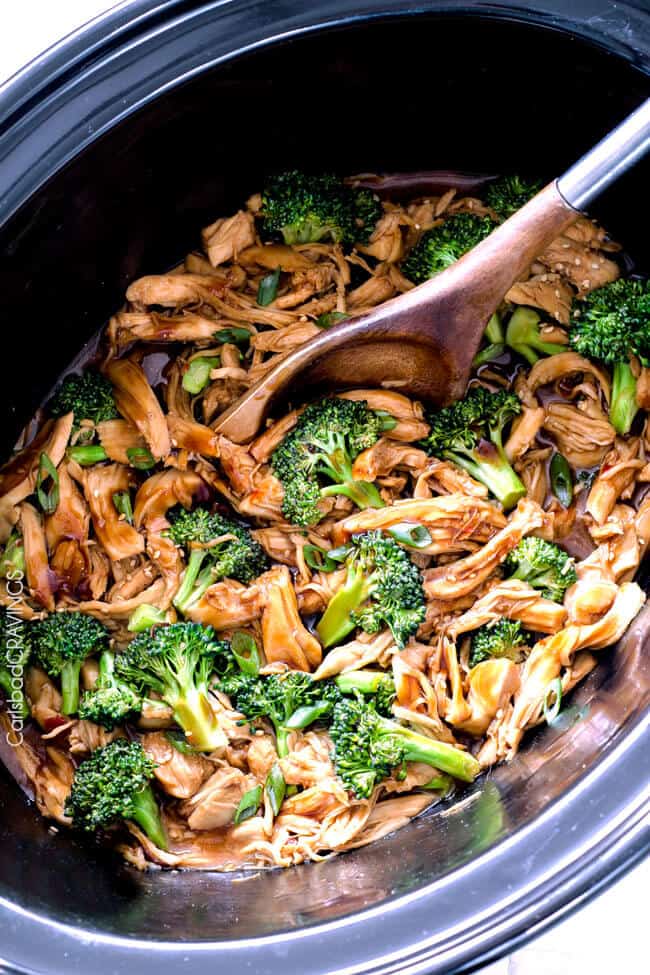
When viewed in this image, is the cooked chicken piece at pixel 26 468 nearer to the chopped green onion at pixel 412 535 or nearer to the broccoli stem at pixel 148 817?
the broccoli stem at pixel 148 817

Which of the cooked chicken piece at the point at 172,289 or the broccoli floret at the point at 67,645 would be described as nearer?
the broccoli floret at the point at 67,645

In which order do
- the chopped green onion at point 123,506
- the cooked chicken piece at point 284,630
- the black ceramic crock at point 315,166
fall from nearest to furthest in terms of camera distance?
the black ceramic crock at point 315,166
the cooked chicken piece at point 284,630
the chopped green onion at point 123,506

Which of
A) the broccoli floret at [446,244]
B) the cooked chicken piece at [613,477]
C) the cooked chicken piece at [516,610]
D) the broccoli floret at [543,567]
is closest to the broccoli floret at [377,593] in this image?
the cooked chicken piece at [516,610]

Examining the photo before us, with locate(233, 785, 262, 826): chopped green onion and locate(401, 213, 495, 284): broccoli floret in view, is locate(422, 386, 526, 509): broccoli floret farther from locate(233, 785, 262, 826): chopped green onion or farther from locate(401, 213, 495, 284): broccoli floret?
locate(233, 785, 262, 826): chopped green onion

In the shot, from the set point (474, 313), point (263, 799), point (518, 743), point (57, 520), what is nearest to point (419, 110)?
point (474, 313)

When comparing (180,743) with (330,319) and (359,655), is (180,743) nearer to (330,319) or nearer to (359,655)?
(359,655)

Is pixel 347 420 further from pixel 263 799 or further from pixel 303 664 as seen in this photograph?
pixel 263 799
